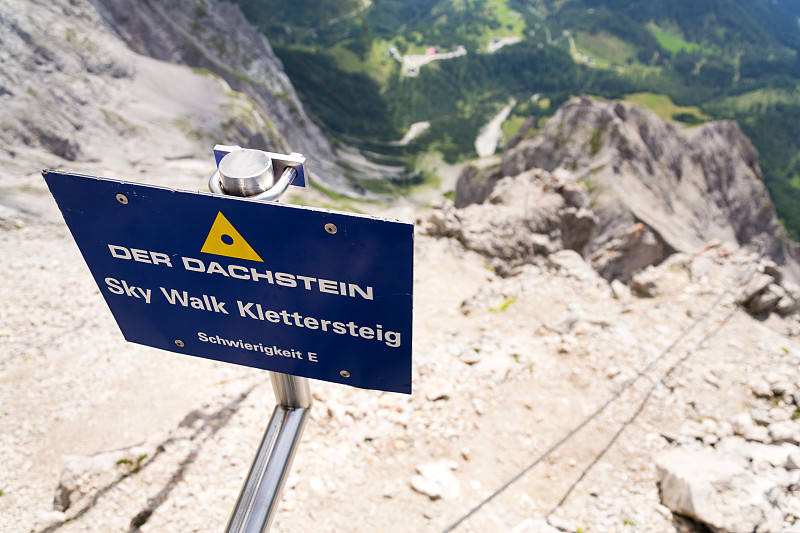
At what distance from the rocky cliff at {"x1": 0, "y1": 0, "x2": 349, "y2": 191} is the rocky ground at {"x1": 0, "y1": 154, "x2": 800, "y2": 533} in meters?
35.4

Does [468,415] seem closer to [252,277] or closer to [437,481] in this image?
[437,481]

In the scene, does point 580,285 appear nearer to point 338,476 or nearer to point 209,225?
point 338,476

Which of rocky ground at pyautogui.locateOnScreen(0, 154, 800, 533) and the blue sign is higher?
the blue sign

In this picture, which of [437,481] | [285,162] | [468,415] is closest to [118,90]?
[468,415]

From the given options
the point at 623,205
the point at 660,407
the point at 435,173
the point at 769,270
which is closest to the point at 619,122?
the point at 623,205

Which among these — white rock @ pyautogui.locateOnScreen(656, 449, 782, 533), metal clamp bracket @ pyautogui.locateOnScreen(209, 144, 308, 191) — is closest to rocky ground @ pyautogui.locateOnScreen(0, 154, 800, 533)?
white rock @ pyautogui.locateOnScreen(656, 449, 782, 533)

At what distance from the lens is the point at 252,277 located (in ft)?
10.5

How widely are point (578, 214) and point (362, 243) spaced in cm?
2775

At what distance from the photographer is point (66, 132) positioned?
45.2m

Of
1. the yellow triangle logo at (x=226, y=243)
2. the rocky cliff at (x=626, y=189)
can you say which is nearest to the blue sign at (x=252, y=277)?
the yellow triangle logo at (x=226, y=243)

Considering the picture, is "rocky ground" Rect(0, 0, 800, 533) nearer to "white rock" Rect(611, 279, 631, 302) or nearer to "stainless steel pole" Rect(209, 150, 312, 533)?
"white rock" Rect(611, 279, 631, 302)

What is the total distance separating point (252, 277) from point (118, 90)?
67.9 meters

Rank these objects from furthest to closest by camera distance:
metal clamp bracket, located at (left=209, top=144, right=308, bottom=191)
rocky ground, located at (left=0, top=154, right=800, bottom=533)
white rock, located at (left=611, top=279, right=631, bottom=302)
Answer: white rock, located at (left=611, top=279, right=631, bottom=302) → rocky ground, located at (left=0, top=154, right=800, bottom=533) → metal clamp bracket, located at (left=209, top=144, right=308, bottom=191)

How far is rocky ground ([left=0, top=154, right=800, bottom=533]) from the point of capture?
734 cm
